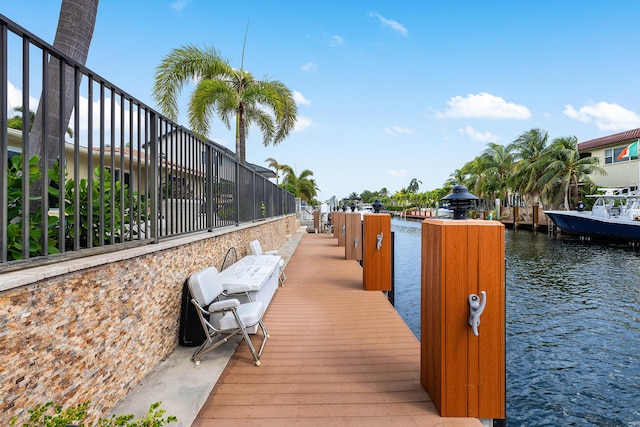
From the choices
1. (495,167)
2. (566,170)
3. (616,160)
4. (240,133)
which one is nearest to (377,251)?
(240,133)

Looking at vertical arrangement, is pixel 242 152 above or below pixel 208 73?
below

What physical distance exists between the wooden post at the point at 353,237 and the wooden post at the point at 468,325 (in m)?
A: 7.96

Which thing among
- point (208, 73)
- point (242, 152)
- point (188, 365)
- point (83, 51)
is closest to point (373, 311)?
point (188, 365)

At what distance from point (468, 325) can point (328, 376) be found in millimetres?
1365

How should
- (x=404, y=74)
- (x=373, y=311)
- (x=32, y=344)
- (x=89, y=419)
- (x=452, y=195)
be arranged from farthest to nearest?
(x=404, y=74)
(x=373, y=311)
(x=452, y=195)
(x=89, y=419)
(x=32, y=344)

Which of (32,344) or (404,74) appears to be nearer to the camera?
(32,344)

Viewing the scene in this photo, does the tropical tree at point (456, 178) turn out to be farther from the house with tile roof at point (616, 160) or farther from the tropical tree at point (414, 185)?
the tropical tree at point (414, 185)

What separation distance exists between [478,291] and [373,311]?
2855 mm

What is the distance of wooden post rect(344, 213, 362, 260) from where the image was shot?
35.0ft

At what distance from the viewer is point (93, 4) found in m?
3.85

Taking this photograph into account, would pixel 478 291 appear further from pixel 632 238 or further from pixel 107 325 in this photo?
pixel 632 238

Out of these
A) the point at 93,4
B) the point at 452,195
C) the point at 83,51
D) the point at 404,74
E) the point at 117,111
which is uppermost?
the point at 404,74

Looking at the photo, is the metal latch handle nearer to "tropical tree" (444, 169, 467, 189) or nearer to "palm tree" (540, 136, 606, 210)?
"palm tree" (540, 136, 606, 210)

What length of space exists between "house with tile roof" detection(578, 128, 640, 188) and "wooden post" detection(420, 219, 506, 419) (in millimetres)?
35904
